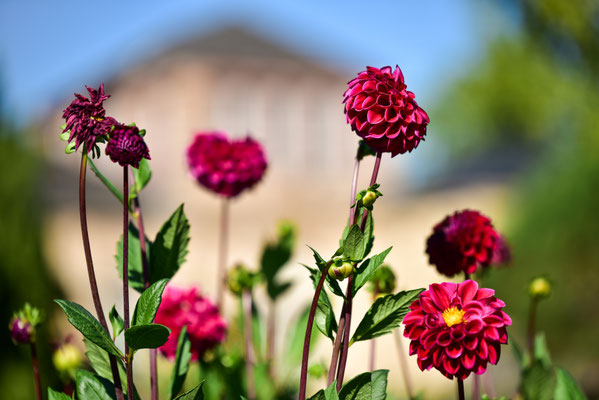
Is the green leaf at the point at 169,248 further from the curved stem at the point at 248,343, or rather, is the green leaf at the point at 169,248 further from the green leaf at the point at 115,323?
the curved stem at the point at 248,343

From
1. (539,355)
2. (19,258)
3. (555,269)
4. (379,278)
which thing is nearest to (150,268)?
(379,278)

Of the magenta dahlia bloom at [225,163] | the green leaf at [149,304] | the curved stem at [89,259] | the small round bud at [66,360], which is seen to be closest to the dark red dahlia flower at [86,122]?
the curved stem at [89,259]

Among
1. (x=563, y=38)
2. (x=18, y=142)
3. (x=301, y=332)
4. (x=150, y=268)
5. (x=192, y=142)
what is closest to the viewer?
(x=150, y=268)

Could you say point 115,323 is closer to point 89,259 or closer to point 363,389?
point 89,259

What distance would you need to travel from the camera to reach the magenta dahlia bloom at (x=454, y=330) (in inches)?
23.9

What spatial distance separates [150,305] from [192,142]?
703 mm

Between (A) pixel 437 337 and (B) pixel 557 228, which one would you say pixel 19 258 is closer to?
(A) pixel 437 337

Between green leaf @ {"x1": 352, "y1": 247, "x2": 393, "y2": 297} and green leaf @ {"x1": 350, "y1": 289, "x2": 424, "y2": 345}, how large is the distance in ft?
0.10

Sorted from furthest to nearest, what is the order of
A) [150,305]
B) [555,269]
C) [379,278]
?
[555,269], [379,278], [150,305]

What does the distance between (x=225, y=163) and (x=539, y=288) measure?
514 millimetres

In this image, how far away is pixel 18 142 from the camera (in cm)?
261

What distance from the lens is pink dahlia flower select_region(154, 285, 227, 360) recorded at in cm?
102

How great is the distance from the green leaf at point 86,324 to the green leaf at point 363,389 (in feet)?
0.63

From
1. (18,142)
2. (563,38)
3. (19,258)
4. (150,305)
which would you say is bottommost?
(150,305)
